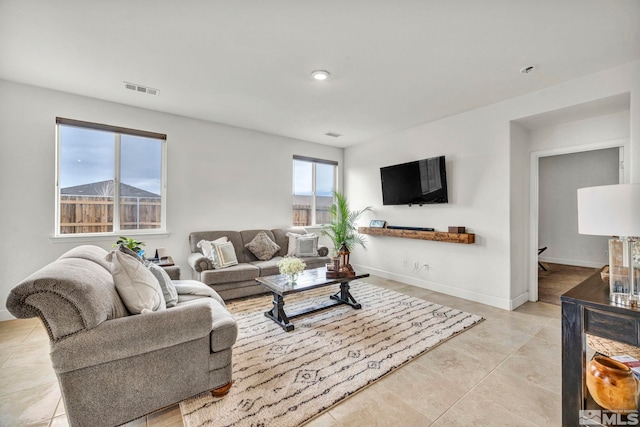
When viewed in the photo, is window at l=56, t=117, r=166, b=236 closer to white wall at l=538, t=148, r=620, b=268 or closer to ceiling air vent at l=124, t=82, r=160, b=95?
ceiling air vent at l=124, t=82, r=160, b=95

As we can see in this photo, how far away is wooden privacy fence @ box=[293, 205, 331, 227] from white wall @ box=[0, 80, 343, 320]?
226 millimetres

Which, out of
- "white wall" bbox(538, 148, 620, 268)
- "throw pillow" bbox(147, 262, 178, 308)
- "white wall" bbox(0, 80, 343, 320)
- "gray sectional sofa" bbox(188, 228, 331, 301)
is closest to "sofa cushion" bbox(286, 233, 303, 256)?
"gray sectional sofa" bbox(188, 228, 331, 301)

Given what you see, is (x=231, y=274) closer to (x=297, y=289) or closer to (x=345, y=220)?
(x=297, y=289)

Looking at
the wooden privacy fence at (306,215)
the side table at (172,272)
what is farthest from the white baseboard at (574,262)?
the side table at (172,272)

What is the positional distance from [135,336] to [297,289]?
1525 mm

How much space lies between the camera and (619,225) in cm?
144

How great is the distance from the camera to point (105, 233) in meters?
3.55

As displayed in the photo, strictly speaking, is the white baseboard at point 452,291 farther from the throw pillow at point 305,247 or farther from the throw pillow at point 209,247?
the throw pillow at point 209,247

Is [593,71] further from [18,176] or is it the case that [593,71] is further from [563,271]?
[18,176]

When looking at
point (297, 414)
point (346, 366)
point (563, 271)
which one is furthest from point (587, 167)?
point (297, 414)

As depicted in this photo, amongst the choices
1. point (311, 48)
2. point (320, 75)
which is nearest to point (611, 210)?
point (311, 48)

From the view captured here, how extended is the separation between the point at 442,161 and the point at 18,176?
17.6ft

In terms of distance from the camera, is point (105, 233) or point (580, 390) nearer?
point (580, 390)

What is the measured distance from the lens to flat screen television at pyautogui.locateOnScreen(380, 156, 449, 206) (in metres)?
4.09
